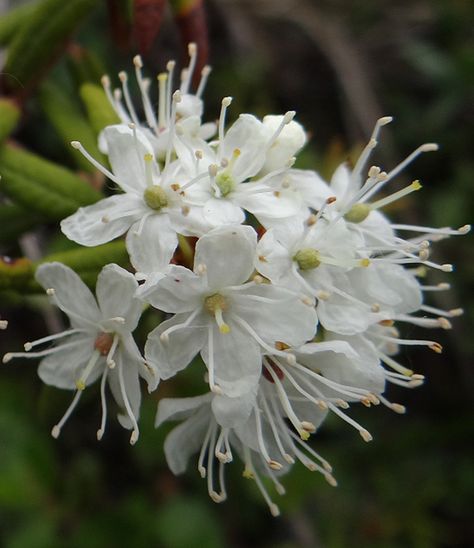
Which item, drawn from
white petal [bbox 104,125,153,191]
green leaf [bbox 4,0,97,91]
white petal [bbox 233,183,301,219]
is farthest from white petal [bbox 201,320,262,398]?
green leaf [bbox 4,0,97,91]

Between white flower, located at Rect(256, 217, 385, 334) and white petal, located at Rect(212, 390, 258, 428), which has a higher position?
white flower, located at Rect(256, 217, 385, 334)

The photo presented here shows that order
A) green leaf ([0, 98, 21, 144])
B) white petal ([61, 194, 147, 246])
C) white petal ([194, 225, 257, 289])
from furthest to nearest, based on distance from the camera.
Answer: green leaf ([0, 98, 21, 144])
white petal ([61, 194, 147, 246])
white petal ([194, 225, 257, 289])

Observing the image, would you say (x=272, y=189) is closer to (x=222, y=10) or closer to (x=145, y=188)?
(x=145, y=188)

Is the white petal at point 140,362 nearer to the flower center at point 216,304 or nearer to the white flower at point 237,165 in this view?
the flower center at point 216,304

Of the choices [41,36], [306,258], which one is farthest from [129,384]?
[41,36]

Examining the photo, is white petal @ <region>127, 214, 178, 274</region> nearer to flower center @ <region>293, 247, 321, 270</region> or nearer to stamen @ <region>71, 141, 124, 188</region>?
stamen @ <region>71, 141, 124, 188</region>

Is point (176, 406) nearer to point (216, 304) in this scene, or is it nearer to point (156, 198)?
point (216, 304)

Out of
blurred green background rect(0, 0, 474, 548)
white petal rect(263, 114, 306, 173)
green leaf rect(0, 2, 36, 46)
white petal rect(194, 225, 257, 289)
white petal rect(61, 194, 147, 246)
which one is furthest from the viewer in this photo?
blurred green background rect(0, 0, 474, 548)
